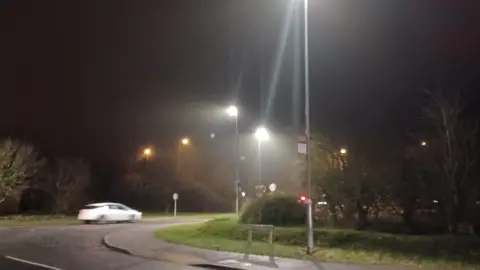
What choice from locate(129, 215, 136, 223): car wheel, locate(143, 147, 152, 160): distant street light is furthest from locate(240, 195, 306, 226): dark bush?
locate(143, 147, 152, 160): distant street light

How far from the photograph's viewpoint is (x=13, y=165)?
48.5 meters

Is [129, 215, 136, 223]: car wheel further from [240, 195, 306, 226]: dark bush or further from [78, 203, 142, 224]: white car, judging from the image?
[240, 195, 306, 226]: dark bush

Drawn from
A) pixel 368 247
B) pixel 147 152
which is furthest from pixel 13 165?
pixel 368 247

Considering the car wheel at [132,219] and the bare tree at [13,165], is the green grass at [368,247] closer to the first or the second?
the car wheel at [132,219]

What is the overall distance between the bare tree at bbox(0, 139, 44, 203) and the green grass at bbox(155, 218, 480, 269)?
96.5ft

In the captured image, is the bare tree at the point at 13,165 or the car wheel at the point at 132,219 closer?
the car wheel at the point at 132,219

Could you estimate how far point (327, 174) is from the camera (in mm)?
26250

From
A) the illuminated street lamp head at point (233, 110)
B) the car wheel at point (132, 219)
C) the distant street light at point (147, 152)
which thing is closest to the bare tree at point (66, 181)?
the distant street light at point (147, 152)

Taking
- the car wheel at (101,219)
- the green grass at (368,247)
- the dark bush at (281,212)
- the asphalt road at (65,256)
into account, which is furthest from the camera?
the car wheel at (101,219)

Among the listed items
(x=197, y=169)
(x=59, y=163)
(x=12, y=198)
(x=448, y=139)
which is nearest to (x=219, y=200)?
(x=197, y=169)

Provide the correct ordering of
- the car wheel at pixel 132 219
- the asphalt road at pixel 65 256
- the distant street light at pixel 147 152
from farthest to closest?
1. the distant street light at pixel 147 152
2. the car wheel at pixel 132 219
3. the asphalt road at pixel 65 256

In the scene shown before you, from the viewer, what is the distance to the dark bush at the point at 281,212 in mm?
26891

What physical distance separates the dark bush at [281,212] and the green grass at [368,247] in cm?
339

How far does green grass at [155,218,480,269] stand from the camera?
16.5 metres
